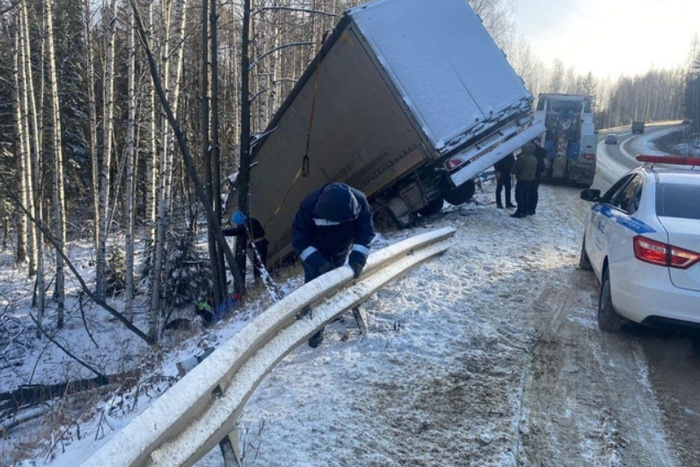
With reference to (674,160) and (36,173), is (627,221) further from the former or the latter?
(36,173)

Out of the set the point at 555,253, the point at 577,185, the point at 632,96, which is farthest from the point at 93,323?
the point at 632,96

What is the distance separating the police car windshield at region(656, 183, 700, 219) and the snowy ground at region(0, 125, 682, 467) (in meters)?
1.16

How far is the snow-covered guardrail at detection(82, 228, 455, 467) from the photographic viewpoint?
6.88 feet

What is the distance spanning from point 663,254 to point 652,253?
0.26 ft

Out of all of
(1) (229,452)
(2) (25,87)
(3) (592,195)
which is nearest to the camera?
(1) (229,452)

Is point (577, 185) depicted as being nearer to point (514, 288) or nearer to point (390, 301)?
point (514, 288)

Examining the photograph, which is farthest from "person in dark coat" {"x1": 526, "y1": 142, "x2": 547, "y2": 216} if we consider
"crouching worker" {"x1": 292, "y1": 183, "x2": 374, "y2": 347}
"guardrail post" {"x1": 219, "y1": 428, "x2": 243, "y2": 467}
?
"guardrail post" {"x1": 219, "y1": 428, "x2": 243, "y2": 467}

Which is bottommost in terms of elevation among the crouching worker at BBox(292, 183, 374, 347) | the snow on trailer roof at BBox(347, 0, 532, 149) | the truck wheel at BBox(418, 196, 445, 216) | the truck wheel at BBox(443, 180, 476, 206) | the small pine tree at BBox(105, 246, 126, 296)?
the small pine tree at BBox(105, 246, 126, 296)

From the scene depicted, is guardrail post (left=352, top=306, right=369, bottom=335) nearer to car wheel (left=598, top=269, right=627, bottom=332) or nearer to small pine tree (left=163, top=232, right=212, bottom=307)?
car wheel (left=598, top=269, right=627, bottom=332)

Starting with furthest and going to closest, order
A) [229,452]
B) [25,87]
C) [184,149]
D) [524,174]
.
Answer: [25,87]
[524,174]
[184,149]
[229,452]

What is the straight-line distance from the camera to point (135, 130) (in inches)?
698

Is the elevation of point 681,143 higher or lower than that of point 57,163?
lower

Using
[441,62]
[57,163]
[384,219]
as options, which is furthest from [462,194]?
[57,163]

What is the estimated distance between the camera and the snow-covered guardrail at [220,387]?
2.10m
